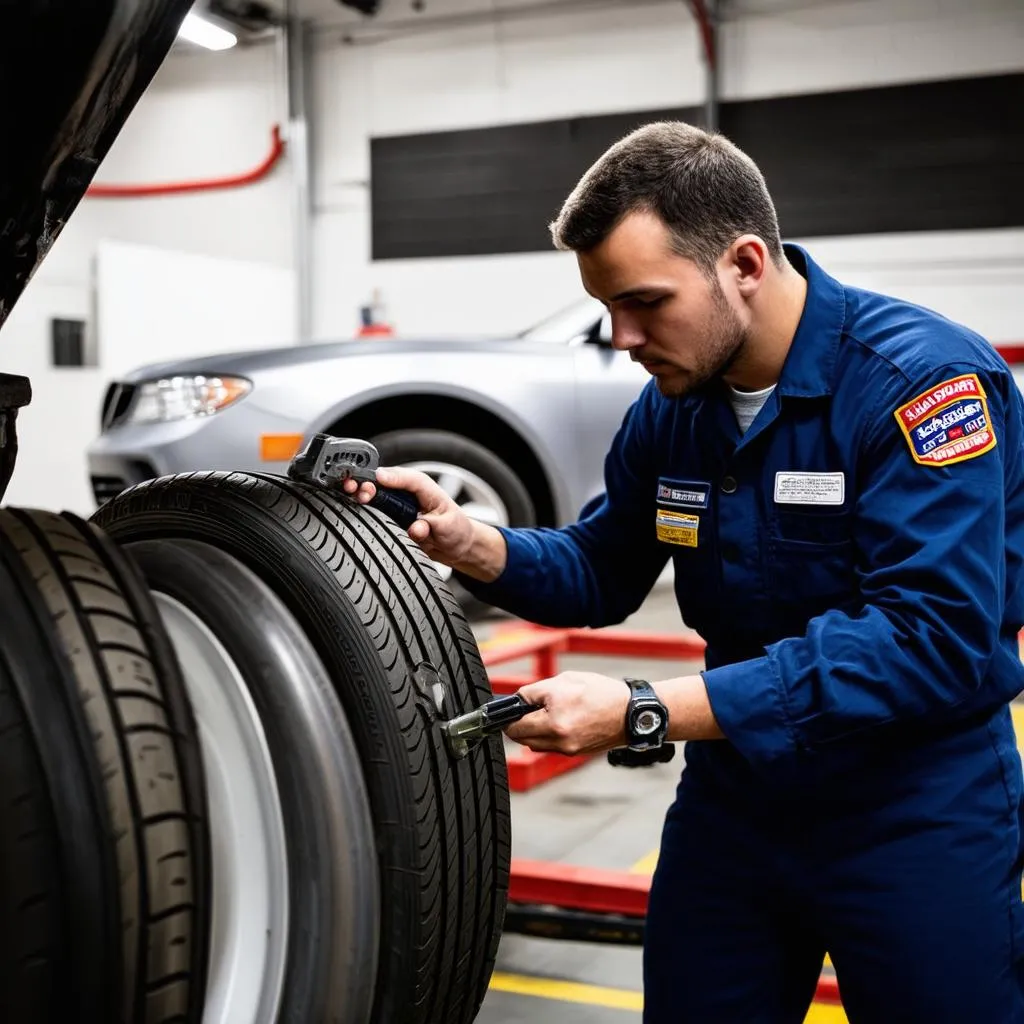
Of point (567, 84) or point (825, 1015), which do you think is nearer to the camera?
point (825, 1015)

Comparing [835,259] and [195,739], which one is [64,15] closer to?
[195,739]

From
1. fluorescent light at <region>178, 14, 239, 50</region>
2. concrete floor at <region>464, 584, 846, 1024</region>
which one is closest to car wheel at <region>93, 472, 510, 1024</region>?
concrete floor at <region>464, 584, 846, 1024</region>

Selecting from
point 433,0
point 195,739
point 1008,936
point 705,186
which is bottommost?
point 1008,936

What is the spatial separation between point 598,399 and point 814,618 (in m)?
2.83

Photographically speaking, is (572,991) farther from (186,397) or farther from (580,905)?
(186,397)

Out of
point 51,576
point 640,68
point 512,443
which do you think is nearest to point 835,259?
point 640,68

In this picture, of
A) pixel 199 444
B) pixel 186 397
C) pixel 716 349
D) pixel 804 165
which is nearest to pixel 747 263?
pixel 716 349

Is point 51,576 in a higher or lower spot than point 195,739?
higher

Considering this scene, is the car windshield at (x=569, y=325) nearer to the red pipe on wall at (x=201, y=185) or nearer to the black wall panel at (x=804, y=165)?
the black wall panel at (x=804, y=165)

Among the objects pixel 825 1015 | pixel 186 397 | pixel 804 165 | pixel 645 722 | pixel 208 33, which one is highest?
pixel 208 33

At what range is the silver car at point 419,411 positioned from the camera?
12.6 feet

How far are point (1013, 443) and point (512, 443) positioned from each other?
293 centimetres

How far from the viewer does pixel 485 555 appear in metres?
1.63

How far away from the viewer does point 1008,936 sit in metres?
1.34
